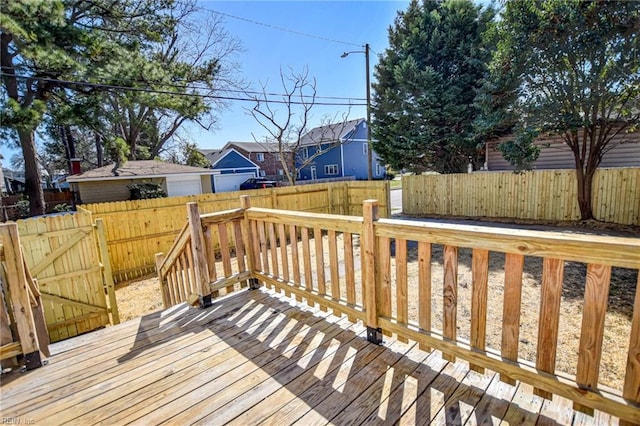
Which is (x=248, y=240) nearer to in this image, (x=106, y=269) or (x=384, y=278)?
(x=384, y=278)

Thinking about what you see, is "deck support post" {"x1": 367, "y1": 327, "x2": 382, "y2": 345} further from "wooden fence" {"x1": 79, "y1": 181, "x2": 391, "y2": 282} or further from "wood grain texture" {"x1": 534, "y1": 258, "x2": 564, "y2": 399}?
"wooden fence" {"x1": 79, "y1": 181, "x2": 391, "y2": 282}

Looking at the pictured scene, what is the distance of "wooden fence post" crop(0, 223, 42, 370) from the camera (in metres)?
1.98

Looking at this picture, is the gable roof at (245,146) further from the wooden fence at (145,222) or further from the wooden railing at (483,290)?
the wooden railing at (483,290)

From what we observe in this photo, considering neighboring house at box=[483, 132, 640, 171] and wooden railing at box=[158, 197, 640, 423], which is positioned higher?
neighboring house at box=[483, 132, 640, 171]

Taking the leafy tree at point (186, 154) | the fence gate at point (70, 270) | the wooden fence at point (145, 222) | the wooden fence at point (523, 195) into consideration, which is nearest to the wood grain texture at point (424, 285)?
the fence gate at point (70, 270)

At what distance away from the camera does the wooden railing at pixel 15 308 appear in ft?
6.53

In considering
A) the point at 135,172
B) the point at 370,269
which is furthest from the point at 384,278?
the point at 135,172

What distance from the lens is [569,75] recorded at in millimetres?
7234

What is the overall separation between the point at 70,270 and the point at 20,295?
2830 millimetres

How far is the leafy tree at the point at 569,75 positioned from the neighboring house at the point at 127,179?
13.4 metres

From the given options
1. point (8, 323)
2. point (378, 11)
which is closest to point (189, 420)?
point (8, 323)

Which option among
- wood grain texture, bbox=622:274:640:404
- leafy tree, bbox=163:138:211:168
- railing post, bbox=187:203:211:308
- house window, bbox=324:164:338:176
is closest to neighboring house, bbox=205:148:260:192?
leafy tree, bbox=163:138:211:168

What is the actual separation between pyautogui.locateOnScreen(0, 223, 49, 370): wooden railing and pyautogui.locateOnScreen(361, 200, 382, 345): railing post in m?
2.32

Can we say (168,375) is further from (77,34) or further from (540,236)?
(77,34)
